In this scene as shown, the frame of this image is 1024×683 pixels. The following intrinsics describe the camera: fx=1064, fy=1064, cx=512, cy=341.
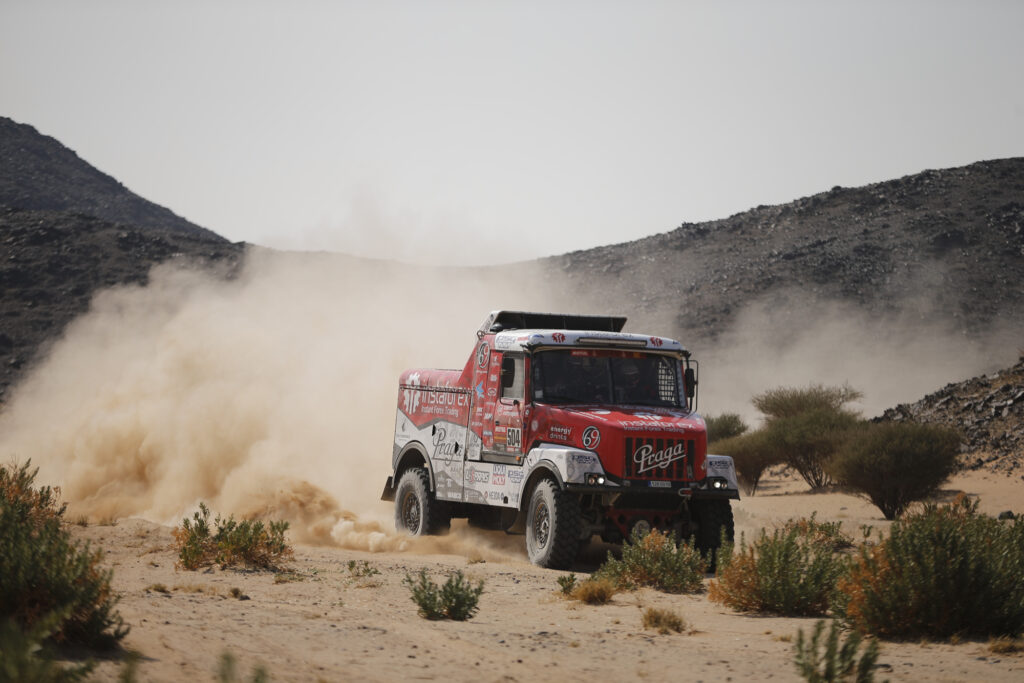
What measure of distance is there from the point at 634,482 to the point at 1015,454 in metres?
19.1

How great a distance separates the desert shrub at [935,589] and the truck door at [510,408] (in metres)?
5.69

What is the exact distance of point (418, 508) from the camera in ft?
54.6

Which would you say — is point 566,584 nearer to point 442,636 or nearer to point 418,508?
point 442,636

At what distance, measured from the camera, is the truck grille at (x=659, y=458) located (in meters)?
13.0

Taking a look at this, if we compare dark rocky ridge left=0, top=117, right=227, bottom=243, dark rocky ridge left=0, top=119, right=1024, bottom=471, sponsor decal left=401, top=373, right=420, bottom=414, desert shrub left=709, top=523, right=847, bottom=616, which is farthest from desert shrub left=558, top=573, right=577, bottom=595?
dark rocky ridge left=0, top=117, right=227, bottom=243

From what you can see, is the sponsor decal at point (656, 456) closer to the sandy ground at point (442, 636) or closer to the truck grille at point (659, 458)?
the truck grille at point (659, 458)

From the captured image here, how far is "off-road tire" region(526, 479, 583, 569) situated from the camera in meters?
13.1

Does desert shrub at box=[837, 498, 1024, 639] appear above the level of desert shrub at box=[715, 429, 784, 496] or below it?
below

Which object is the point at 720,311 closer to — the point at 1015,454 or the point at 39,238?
the point at 1015,454

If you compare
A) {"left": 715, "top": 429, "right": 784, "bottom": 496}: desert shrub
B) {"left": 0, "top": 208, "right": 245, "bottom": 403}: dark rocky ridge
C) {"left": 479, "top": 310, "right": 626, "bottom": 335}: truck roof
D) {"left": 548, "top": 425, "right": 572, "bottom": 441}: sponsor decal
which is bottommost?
{"left": 548, "top": 425, "right": 572, "bottom": 441}: sponsor decal

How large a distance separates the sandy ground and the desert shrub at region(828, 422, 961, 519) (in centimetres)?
1289

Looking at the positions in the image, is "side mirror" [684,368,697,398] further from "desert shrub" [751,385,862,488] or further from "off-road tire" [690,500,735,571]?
"desert shrub" [751,385,862,488]

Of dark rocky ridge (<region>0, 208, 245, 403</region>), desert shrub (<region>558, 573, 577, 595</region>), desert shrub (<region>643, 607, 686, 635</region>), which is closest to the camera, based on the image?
desert shrub (<region>643, 607, 686, 635</region>)

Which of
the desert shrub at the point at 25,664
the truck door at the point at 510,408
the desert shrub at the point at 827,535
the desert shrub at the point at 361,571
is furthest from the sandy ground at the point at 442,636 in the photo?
the desert shrub at the point at 827,535
